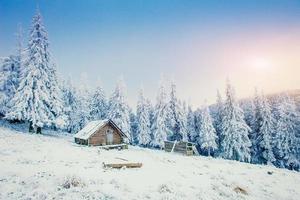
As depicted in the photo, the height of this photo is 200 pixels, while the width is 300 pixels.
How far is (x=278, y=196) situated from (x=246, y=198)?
4070mm

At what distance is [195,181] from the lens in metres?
19.5

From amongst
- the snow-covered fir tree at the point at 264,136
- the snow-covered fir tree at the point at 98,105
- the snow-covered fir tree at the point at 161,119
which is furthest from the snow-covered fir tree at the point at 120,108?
the snow-covered fir tree at the point at 264,136

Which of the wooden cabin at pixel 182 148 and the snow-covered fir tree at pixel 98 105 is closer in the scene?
the wooden cabin at pixel 182 148

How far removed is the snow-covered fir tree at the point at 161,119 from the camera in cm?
6116

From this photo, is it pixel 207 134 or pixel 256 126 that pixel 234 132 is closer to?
pixel 207 134

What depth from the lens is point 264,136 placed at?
54656 millimetres

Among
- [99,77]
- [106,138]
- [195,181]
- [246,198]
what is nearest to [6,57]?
[106,138]

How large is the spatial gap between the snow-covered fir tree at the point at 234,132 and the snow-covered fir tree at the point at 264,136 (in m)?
3.28

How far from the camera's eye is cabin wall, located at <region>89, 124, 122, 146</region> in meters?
39.7

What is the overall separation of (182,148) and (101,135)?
13540 millimetres

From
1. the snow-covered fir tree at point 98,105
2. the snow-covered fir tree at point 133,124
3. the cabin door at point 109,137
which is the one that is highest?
the snow-covered fir tree at point 98,105

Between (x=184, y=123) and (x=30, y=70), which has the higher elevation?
(x=30, y=70)

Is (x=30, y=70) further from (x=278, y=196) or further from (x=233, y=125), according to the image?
(x=233, y=125)

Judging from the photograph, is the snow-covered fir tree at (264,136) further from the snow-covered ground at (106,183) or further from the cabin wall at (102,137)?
the cabin wall at (102,137)
